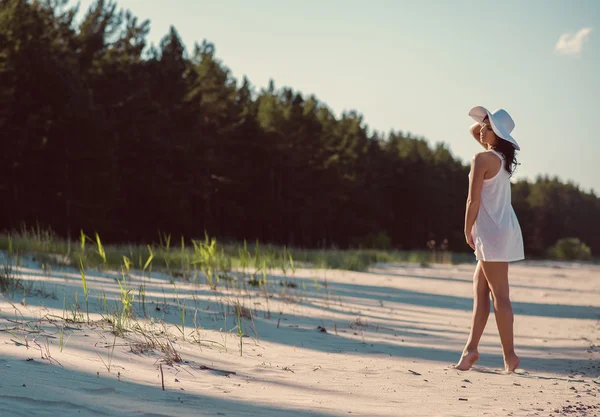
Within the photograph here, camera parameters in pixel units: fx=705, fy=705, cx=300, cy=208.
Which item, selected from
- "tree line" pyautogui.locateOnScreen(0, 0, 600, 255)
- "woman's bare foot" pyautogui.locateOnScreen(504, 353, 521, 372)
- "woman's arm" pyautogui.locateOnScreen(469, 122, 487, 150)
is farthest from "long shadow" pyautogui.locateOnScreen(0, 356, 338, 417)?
"tree line" pyautogui.locateOnScreen(0, 0, 600, 255)

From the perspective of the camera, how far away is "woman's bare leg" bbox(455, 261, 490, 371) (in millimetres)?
5219

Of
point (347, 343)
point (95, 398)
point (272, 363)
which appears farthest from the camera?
point (347, 343)

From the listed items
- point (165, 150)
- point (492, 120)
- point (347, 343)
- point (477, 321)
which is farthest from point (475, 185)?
point (165, 150)

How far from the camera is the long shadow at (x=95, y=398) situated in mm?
3057

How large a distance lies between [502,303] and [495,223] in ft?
1.96

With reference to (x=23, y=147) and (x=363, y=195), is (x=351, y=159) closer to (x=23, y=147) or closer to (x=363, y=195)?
(x=363, y=195)

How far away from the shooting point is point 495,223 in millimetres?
5250

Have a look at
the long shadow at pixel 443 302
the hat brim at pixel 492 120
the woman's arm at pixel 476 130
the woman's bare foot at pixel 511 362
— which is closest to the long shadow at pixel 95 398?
the woman's bare foot at pixel 511 362

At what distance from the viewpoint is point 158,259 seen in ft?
43.6

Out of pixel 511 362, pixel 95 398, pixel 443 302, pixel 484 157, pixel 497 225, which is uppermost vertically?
pixel 484 157

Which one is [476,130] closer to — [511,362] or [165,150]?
[511,362]

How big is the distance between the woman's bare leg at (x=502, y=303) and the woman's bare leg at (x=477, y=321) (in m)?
0.10

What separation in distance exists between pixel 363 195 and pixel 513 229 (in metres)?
53.8

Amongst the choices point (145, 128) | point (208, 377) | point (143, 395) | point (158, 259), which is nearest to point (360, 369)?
point (208, 377)
